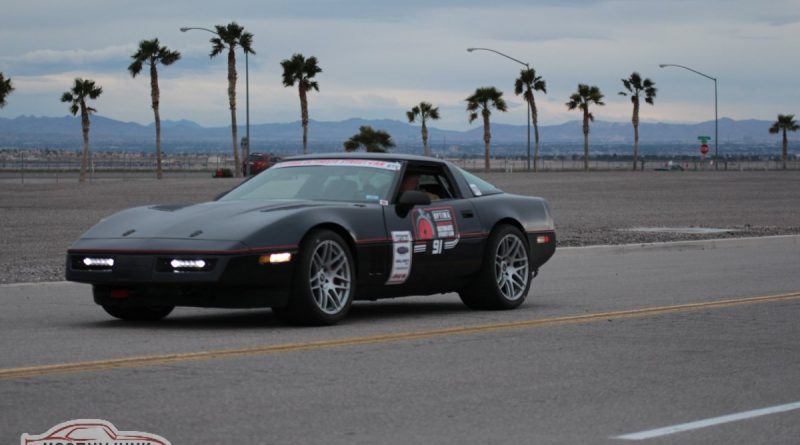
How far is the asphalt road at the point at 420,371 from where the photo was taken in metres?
6.67

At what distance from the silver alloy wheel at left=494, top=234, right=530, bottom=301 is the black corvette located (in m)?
0.01

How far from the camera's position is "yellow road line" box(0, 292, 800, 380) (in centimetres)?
823

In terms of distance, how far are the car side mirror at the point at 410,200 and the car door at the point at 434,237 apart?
0.6 inches

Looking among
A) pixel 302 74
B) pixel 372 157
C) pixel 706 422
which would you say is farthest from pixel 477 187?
pixel 302 74

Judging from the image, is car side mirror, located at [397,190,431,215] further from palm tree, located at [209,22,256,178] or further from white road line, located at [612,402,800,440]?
palm tree, located at [209,22,256,178]

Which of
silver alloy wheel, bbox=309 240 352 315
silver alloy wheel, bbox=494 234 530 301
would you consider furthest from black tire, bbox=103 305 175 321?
silver alloy wheel, bbox=494 234 530 301

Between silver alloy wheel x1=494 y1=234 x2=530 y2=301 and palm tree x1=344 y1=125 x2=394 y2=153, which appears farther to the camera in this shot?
palm tree x1=344 y1=125 x2=394 y2=153

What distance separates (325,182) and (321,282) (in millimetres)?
1291

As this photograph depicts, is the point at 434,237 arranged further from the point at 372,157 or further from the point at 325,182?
the point at 325,182

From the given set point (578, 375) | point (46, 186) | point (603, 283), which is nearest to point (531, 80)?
point (46, 186)

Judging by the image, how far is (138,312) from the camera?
11055mm

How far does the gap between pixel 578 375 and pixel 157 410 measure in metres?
2.72

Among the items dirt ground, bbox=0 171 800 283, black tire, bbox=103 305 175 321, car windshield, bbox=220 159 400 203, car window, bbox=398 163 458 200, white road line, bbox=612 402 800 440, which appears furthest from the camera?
dirt ground, bbox=0 171 800 283

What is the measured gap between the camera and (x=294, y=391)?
7598 millimetres
